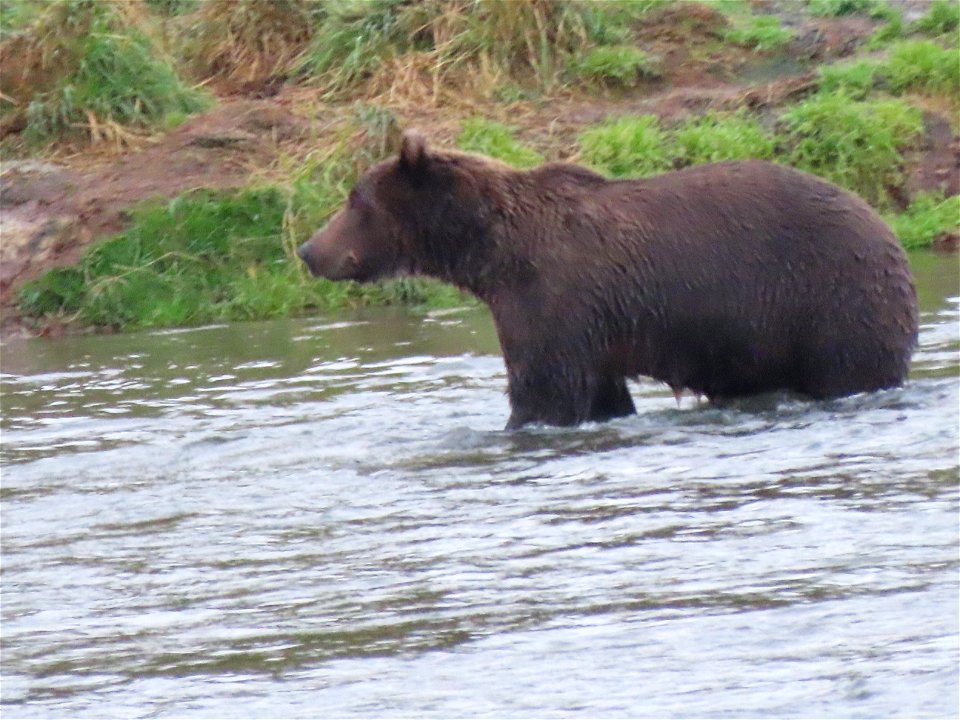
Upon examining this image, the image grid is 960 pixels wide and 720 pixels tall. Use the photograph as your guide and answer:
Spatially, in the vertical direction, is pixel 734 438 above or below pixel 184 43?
below

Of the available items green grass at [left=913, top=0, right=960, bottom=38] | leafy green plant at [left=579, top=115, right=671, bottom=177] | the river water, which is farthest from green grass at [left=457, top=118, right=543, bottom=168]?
the river water

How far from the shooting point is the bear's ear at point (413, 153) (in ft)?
27.1

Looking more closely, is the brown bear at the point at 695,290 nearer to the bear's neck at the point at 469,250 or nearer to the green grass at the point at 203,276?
the bear's neck at the point at 469,250

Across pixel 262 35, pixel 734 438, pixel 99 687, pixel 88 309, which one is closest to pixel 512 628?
pixel 99 687

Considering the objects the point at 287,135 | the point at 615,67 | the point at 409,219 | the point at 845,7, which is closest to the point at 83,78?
the point at 287,135

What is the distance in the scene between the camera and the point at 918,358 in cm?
909

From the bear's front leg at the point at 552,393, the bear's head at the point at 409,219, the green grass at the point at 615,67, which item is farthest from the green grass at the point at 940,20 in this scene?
the bear's front leg at the point at 552,393

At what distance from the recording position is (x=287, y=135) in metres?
14.9

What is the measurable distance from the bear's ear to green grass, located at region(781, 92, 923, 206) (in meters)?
6.24

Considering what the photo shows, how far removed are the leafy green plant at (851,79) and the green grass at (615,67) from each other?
5.08 ft

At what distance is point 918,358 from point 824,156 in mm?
5287

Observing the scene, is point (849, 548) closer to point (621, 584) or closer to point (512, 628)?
point (621, 584)

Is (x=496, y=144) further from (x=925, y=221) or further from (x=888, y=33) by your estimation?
(x=888, y=33)

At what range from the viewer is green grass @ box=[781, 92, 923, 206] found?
1403 centimetres
